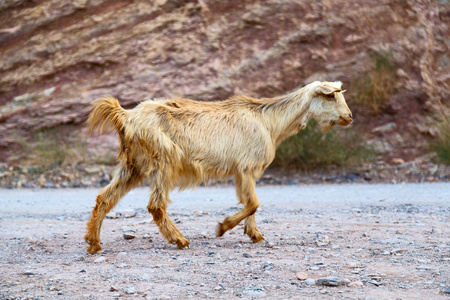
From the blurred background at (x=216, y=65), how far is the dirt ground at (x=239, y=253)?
4.43m

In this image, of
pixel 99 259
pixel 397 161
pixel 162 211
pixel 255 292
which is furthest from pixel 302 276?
pixel 397 161

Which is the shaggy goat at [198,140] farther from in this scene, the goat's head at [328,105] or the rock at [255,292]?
the rock at [255,292]

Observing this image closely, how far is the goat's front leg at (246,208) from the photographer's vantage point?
593 centimetres

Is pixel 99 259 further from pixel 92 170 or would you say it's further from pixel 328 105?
pixel 92 170

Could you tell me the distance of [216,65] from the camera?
14359 millimetres

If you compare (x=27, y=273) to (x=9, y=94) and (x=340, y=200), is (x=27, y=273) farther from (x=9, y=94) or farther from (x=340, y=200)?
(x=9, y=94)

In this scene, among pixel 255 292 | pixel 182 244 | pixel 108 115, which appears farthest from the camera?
pixel 108 115

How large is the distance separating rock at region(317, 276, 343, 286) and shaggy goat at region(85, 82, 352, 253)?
1.72m

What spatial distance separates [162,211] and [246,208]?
88 cm

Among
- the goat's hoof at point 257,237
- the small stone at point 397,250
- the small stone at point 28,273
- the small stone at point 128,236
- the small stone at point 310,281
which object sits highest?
the small stone at point 28,273

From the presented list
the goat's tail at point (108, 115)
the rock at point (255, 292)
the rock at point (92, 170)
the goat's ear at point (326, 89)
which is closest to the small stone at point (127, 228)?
the goat's tail at point (108, 115)

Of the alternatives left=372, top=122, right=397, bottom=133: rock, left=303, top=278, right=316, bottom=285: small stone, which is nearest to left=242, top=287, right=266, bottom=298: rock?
left=303, top=278, right=316, bottom=285: small stone

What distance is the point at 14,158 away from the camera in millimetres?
13609

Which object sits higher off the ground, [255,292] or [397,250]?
[255,292]
